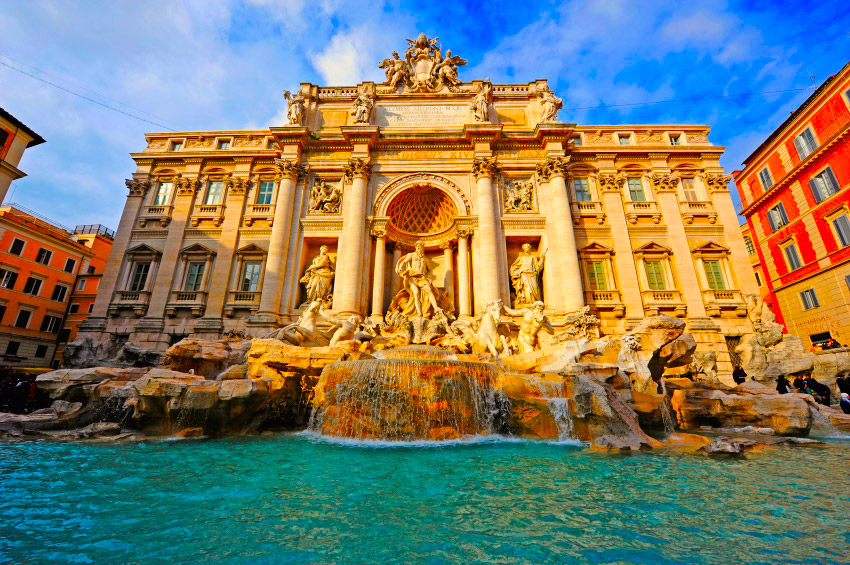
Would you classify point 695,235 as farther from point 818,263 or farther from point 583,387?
point 583,387

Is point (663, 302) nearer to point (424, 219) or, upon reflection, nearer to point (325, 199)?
point (424, 219)

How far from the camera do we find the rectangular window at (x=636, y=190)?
19702 mm

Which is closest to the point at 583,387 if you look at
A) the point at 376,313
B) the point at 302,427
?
the point at 302,427

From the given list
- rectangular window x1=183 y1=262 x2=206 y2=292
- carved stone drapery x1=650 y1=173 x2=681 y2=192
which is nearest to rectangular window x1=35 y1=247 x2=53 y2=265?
rectangular window x1=183 y1=262 x2=206 y2=292

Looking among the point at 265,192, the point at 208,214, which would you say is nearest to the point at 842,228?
the point at 265,192

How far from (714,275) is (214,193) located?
90.2ft

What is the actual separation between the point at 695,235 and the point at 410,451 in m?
20.0

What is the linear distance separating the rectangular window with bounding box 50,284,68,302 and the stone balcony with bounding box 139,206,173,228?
1594 centimetres

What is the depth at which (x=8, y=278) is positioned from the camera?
81.4 ft

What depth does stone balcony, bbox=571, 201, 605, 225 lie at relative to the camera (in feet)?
62.3

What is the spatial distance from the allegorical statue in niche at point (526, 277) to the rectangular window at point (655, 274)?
5656 millimetres

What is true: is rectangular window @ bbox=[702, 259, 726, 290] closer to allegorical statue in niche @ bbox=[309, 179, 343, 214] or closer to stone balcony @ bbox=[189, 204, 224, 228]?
allegorical statue in niche @ bbox=[309, 179, 343, 214]

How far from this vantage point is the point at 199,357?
11438 millimetres

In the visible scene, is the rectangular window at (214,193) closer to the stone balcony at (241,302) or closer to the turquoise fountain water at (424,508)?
the stone balcony at (241,302)
